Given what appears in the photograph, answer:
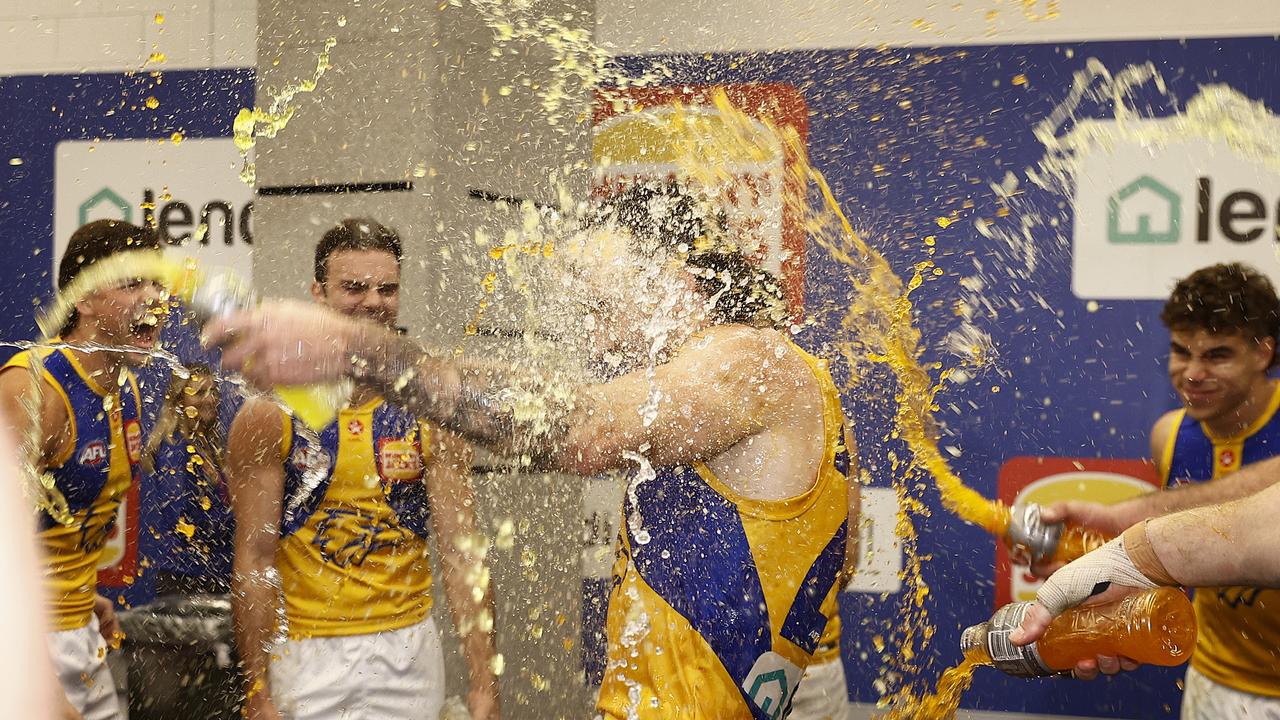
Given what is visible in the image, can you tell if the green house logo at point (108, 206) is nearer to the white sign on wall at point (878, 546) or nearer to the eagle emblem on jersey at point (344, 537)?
the eagle emblem on jersey at point (344, 537)

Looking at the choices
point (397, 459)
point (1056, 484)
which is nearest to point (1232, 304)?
point (1056, 484)

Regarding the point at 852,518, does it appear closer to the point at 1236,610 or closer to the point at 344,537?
the point at 1236,610

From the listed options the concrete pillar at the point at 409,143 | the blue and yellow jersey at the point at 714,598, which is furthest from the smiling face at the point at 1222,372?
the concrete pillar at the point at 409,143

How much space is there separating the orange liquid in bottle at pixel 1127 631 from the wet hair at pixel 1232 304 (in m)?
1.06

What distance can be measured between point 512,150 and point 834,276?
44.9 inches

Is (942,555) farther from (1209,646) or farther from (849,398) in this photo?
(1209,646)

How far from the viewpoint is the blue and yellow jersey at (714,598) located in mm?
1757

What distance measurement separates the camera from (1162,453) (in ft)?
9.28

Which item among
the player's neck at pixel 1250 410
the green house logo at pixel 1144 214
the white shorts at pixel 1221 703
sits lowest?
the white shorts at pixel 1221 703

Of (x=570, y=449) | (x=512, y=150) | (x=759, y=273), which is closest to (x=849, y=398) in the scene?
(x=512, y=150)

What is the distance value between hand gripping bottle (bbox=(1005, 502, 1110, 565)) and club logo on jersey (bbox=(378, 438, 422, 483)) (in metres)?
1.39

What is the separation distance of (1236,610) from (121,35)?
4173 millimetres

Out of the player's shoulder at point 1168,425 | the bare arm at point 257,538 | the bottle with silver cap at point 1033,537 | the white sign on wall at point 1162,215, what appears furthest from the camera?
the white sign on wall at point 1162,215

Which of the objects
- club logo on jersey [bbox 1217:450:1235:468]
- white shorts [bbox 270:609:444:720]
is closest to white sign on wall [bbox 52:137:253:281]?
white shorts [bbox 270:609:444:720]
